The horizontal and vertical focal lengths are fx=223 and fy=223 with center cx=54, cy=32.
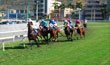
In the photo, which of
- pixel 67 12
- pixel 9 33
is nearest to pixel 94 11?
pixel 67 12

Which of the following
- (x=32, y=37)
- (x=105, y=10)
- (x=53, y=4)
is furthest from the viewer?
(x=53, y=4)

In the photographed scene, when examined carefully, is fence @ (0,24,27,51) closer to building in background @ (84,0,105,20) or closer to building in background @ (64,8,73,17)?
building in background @ (84,0,105,20)

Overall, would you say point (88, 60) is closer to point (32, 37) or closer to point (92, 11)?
point (32, 37)

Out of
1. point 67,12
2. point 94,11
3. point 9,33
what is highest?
point 94,11

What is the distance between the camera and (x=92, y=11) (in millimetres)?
112250

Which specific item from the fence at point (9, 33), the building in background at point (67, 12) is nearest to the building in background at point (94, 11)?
the building in background at point (67, 12)

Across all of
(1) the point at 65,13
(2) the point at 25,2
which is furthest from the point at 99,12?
(2) the point at 25,2

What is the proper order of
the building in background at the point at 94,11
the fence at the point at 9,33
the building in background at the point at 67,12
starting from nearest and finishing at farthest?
1. the fence at the point at 9,33
2. the building in background at the point at 94,11
3. the building in background at the point at 67,12

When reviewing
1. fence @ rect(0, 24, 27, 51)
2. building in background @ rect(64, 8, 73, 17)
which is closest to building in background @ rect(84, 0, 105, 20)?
building in background @ rect(64, 8, 73, 17)

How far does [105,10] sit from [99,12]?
332 cm

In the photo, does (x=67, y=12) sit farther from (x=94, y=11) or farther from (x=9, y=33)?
(x=9, y=33)

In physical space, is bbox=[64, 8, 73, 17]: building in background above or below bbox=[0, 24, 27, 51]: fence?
above

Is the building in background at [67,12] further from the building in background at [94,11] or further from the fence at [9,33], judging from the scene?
the fence at [9,33]

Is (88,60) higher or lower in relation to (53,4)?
lower
